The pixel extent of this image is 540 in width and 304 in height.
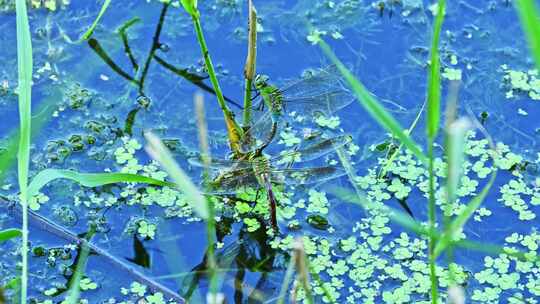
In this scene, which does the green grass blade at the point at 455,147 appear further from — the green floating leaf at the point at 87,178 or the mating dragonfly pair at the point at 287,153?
the mating dragonfly pair at the point at 287,153

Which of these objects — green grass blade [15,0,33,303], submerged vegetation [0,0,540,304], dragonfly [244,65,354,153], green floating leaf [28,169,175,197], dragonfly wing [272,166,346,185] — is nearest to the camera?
green grass blade [15,0,33,303]

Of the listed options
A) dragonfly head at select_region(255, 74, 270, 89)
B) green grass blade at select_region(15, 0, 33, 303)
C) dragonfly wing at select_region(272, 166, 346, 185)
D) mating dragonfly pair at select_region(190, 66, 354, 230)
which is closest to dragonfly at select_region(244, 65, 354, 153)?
mating dragonfly pair at select_region(190, 66, 354, 230)

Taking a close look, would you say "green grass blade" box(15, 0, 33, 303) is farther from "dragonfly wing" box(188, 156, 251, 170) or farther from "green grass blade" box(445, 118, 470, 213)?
"green grass blade" box(445, 118, 470, 213)

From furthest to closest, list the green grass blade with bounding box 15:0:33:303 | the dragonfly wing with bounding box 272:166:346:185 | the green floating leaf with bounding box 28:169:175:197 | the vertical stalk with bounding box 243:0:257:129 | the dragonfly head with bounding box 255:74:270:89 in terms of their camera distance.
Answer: the dragonfly head with bounding box 255:74:270:89 → the dragonfly wing with bounding box 272:166:346:185 → the vertical stalk with bounding box 243:0:257:129 → the green floating leaf with bounding box 28:169:175:197 → the green grass blade with bounding box 15:0:33:303

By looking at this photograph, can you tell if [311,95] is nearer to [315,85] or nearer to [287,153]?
[315,85]

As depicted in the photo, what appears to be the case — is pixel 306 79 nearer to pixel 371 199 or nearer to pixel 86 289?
pixel 371 199

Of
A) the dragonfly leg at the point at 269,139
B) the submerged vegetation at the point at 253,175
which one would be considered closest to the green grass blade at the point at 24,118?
the submerged vegetation at the point at 253,175

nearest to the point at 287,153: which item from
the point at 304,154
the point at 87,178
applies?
the point at 304,154

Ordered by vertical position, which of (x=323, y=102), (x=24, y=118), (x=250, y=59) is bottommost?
(x=24, y=118)

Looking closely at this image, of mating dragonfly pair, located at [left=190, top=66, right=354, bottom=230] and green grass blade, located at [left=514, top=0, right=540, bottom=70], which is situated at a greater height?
mating dragonfly pair, located at [left=190, top=66, right=354, bottom=230]
